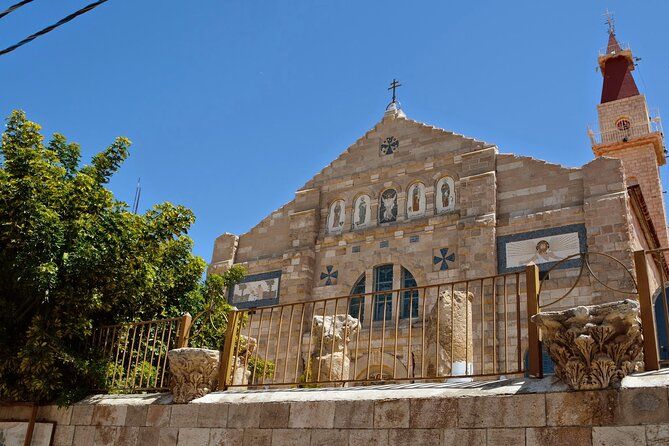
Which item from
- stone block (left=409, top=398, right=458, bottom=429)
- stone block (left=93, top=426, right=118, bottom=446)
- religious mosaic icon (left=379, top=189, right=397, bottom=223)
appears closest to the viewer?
stone block (left=409, top=398, right=458, bottom=429)

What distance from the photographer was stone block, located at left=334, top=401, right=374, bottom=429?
599 cm

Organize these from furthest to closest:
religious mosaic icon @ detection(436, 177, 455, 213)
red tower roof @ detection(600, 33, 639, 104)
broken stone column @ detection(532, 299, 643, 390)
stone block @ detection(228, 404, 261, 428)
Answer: red tower roof @ detection(600, 33, 639, 104), religious mosaic icon @ detection(436, 177, 455, 213), stone block @ detection(228, 404, 261, 428), broken stone column @ detection(532, 299, 643, 390)

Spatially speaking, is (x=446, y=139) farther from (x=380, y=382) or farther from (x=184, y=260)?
(x=380, y=382)

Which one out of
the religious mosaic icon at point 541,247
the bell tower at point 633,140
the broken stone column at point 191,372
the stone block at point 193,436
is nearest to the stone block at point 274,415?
the stone block at point 193,436

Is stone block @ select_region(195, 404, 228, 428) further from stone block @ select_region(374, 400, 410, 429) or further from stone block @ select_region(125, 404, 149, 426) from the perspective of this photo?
stone block @ select_region(374, 400, 410, 429)

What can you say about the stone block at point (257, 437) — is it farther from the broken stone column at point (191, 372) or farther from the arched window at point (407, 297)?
the arched window at point (407, 297)

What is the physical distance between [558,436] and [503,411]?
48 cm

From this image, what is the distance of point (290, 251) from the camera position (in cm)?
2017

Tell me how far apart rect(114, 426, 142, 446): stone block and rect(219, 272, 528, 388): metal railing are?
1.18 m

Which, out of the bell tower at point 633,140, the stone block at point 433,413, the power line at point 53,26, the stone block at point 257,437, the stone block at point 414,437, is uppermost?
the bell tower at point 633,140

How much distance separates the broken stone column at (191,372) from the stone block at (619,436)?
171 inches

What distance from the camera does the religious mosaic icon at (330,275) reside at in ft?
63.2

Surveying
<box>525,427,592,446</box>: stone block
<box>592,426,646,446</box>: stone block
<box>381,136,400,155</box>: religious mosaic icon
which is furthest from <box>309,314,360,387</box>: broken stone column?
<box>381,136,400,155</box>: religious mosaic icon

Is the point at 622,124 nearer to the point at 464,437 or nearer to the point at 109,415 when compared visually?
the point at 109,415
